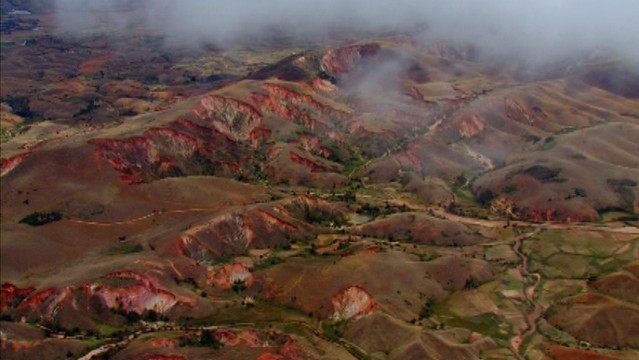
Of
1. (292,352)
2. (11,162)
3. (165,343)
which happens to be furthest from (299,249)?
(11,162)

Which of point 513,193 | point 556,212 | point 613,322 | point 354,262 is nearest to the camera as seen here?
point 613,322

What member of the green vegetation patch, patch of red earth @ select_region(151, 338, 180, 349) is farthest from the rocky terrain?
the green vegetation patch

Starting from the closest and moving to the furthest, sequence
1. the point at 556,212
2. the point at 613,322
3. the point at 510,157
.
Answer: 1. the point at 613,322
2. the point at 556,212
3. the point at 510,157

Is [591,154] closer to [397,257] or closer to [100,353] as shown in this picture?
[397,257]

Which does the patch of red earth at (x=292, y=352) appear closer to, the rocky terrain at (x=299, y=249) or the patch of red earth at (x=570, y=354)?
the rocky terrain at (x=299, y=249)

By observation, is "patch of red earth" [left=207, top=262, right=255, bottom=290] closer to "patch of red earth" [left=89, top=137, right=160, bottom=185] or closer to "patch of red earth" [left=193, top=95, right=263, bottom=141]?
"patch of red earth" [left=89, top=137, right=160, bottom=185]

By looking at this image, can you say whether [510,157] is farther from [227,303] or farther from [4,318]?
[4,318]

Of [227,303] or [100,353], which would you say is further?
[227,303]

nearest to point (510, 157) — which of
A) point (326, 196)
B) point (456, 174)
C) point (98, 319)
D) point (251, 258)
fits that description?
point (456, 174)
